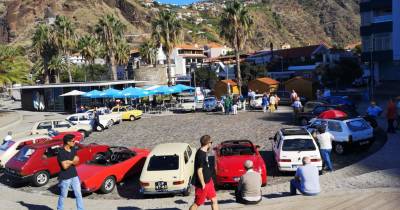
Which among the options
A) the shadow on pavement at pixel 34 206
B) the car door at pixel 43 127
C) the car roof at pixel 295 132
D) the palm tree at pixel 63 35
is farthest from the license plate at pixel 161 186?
the palm tree at pixel 63 35

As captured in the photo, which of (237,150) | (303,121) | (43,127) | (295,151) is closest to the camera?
(295,151)

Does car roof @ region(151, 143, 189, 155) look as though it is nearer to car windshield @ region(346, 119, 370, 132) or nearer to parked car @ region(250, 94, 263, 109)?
car windshield @ region(346, 119, 370, 132)

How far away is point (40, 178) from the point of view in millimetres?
16797

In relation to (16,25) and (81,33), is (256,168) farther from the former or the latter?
(16,25)

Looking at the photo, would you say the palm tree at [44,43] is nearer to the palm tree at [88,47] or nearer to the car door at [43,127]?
the palm tree at [88,47]

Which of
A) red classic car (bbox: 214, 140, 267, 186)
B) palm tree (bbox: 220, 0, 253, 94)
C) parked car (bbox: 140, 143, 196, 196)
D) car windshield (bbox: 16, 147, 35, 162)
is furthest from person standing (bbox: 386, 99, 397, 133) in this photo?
palm tree (bbox: 220, 0, 253, 94)

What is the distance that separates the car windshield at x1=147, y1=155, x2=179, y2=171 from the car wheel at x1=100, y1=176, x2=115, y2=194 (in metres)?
1.77

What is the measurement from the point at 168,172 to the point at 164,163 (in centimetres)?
60

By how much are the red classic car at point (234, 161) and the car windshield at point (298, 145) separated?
3.89 feet

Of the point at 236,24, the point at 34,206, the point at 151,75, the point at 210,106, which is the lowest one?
the point at 34,206

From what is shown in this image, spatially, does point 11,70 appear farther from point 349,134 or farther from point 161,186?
point 349,134

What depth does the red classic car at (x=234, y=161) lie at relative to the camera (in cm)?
1380

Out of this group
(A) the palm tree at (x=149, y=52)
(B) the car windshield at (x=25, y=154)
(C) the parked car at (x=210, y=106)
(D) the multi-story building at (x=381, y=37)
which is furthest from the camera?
(A) the palm tree at (x=149, y=52)

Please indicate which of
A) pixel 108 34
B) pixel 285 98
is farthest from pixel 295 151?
pixel 108 34
